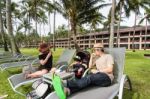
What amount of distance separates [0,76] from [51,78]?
14.8ft

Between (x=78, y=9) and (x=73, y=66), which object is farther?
(x=78, y=9)

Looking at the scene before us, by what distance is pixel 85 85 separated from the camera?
4.78m

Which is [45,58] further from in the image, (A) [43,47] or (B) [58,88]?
(B) [58,88]

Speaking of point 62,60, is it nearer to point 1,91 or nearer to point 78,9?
point 1,91

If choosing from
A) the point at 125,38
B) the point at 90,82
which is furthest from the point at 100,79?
the point at 125,38

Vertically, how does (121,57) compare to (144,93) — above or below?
above

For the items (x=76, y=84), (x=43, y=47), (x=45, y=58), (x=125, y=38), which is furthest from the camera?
(x=125, y=38)

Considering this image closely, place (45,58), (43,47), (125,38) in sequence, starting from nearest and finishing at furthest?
(43,47) < (45,58) < (125,38)

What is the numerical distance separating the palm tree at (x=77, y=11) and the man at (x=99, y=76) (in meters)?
16.2

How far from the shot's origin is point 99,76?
16.0 feet

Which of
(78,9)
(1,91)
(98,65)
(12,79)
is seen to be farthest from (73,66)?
(78,9)

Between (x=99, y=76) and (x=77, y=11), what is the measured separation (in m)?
17.7

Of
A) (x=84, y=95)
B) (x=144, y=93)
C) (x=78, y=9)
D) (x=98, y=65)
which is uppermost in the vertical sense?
(x=78, y=9)

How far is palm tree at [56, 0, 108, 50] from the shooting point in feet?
71.9
